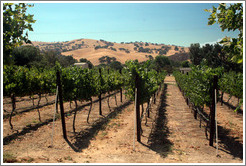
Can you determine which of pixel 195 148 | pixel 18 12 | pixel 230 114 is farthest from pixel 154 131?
pixel 18 12

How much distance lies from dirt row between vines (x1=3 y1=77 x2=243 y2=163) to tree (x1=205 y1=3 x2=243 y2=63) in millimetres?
4589

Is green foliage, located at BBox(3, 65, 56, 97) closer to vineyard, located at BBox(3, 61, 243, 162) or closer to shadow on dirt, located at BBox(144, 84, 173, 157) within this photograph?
vineyard, located at BBox(3, 61, 243, 162)

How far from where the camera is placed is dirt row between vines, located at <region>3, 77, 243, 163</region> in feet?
23.3

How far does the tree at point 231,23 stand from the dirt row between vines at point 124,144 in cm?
459

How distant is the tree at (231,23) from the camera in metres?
4.08

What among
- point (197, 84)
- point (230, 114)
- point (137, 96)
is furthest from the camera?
point (230, 114)

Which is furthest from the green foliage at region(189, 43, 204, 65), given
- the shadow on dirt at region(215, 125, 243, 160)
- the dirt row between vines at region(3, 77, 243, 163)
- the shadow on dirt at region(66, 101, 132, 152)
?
the shadow on dirt at region(66, 101, 132, 152)

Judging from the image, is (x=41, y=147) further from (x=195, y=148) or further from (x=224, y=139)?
(x=224, y=139)

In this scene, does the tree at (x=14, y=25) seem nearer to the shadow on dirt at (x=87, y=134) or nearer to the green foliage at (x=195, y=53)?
the shadow on dirt at (x=87, y=134)

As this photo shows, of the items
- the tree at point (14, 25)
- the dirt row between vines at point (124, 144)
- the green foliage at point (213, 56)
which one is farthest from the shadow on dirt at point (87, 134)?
the green foliage at point (213, 56)

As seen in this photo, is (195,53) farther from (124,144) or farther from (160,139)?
(124,144)

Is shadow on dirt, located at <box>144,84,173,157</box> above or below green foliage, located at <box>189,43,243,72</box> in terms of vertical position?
below

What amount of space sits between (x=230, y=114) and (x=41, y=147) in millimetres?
14564

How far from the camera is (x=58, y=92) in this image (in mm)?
9203
